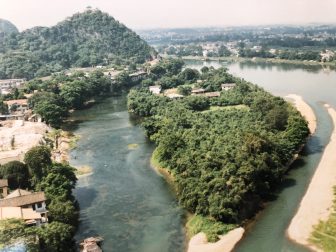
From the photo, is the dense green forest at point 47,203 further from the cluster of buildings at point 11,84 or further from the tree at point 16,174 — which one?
the cluster of buildings at point 11,84

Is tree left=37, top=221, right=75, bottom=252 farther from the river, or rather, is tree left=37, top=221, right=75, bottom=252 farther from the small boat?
the river

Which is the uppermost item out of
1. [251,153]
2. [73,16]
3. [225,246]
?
[73,16]

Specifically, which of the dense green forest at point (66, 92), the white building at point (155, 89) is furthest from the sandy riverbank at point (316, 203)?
the white building at point (155, 89)

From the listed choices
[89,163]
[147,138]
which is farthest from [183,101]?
[89,163]

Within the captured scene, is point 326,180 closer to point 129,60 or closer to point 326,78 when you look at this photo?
point 326,78

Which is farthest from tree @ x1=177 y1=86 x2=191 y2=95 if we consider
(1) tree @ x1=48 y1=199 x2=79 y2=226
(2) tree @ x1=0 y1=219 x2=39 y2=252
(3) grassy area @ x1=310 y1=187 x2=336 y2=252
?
(2) tree @ x1=0 y1=219 x2=39 y2=252

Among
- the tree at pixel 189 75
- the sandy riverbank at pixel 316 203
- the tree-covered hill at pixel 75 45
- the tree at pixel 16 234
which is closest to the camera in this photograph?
the tree at pixel 16 234

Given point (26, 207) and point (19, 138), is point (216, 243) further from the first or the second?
point (19, 138)
